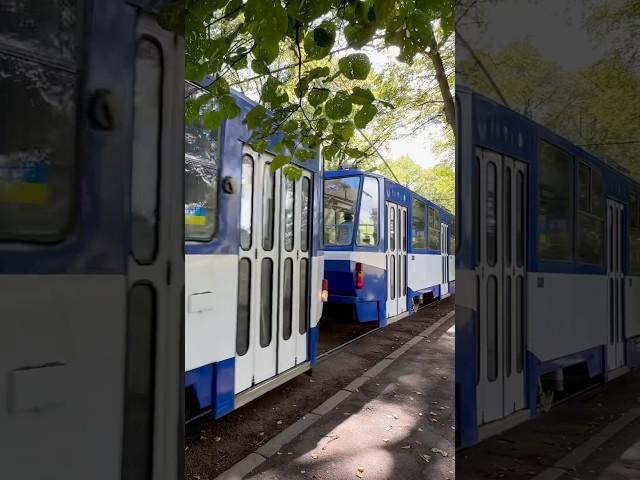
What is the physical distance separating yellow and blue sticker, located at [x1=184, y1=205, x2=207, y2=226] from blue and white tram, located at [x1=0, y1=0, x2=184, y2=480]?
2372 mm

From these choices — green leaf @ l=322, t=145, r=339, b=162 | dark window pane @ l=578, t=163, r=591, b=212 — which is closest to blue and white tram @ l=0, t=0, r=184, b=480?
dark window pane @ l=578, t=163, r=591, b=212

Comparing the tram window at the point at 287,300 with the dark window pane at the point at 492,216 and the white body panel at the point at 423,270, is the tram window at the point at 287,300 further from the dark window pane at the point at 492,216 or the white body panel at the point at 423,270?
the white body panel at the point at 423,270

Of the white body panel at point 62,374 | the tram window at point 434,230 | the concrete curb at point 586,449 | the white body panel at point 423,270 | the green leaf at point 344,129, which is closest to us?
the concrete curb at point 586,449

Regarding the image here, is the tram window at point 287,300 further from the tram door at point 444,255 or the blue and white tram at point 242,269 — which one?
the tram door at point 444,255

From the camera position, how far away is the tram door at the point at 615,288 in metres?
0.91

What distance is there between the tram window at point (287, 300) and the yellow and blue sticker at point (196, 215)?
1.44 meters

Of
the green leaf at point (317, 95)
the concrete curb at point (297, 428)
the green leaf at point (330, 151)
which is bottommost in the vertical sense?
the concrete curb at point (297, 428)

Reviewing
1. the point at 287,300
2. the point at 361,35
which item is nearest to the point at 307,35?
the point at 361,35

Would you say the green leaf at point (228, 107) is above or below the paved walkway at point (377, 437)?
above

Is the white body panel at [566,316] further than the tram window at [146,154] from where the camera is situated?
No

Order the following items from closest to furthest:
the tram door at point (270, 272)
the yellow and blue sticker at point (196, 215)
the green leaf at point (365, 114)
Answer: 1. the green leaf at point (365, 114)
2. the yellow and blue sticker at point (196, 215)
3. the tram door at point (270, 272)

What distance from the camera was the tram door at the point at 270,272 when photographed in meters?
4.38

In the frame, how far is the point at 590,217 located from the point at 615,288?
143mm

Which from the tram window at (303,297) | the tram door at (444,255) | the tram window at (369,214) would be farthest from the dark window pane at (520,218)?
the tram door at (444,255)
